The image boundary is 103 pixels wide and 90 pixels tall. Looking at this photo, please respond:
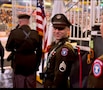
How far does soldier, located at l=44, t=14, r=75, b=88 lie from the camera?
2104 mm

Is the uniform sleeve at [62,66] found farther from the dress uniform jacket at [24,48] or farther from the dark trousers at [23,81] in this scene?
the dark trousers at [23,81]

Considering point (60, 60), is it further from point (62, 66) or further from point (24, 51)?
point (24, 51)

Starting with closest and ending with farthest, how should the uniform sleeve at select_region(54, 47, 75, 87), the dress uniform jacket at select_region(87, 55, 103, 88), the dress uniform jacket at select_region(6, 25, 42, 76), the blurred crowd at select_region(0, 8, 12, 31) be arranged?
the dress uniform jacket at select_region(87, 55, 103, 88), the uniform sleeve at select_region(54, 47, 75, 87), the dress uniform jacket at select_region(6, 25, 42, 76), the blurred crowd at select_region(0, 8, 12, 31)

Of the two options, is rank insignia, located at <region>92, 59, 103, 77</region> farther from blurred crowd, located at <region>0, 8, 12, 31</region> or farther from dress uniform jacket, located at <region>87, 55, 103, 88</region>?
blurred crowd, located at <region>0, 8, 12, 31</region>

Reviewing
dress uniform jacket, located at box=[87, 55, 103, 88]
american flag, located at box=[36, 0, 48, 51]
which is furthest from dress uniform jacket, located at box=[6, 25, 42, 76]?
dress uniform jacket, located at box=[87, 55, 103, 88]

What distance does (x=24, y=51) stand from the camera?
11.0ft

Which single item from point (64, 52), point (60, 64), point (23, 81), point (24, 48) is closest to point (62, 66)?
point (60, 64)

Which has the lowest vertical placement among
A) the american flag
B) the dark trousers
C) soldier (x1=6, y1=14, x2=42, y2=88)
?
the dark trousers

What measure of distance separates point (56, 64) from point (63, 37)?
30 cm

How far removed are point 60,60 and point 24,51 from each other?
4.38 ft

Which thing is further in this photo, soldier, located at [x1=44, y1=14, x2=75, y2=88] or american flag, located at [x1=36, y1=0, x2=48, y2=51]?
american flag, located at [x1=36, y1=0, x2=48, y2=51]

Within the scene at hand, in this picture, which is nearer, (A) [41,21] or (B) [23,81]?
(B) [23,81]

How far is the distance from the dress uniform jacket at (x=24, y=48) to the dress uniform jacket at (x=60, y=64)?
117 cm

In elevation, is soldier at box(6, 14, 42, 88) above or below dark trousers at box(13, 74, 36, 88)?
above
